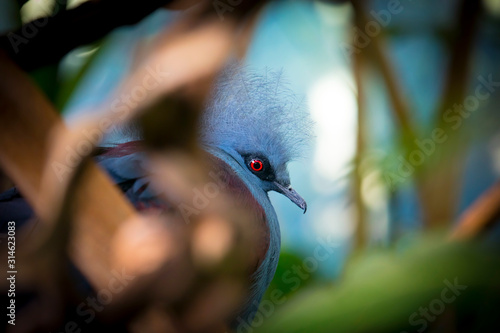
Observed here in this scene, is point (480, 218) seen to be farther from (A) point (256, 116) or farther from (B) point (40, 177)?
(B) point (40, 177)

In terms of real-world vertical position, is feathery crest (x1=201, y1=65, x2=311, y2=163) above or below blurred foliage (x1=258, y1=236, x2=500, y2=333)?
above

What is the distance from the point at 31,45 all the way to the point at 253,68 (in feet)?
1.54

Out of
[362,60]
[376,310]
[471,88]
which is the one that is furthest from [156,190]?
[471,88]

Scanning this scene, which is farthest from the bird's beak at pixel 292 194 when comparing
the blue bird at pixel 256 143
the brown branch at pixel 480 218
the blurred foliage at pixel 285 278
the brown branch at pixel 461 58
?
the brown branch at pixel 461 58

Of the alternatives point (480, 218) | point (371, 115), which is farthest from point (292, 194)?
point (480, 218)

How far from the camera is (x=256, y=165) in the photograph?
1.05m

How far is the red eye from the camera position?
1.04 metres

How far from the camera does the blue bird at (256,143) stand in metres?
0.97

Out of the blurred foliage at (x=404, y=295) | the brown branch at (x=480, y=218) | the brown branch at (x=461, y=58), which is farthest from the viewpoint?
the brown branch at (x=461, y=58)

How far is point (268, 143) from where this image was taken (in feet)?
3.37

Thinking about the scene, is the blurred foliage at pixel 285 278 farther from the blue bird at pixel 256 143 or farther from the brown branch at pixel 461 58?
the brown branch at pixel 461 58

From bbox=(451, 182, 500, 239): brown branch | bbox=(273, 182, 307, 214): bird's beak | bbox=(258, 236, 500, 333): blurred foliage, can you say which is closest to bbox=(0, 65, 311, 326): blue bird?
bbox=(273, 182, 307, 214): bird's beak

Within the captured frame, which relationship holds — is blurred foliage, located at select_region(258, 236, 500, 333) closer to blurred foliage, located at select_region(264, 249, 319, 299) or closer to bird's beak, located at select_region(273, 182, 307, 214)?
blurred foliage, located at select_region(264, 249, 319, 299)

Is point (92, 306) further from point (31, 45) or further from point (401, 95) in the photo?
point (401, 95)
